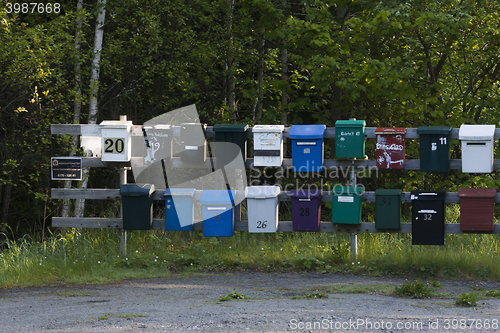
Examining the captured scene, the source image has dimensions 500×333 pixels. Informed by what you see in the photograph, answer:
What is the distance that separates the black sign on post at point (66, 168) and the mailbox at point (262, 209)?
2428mm

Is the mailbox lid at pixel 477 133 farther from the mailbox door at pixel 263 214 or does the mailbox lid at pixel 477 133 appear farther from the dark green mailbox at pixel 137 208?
the dark green mailbox at pixel 137 208

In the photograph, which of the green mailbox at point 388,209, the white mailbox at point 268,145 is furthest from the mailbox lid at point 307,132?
the green mailbox at point 388,209

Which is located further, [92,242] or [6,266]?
[92,242]

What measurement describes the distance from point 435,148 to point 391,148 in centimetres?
56

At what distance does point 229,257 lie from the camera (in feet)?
24.6

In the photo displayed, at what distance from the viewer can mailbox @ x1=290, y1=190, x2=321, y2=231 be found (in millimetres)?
7160

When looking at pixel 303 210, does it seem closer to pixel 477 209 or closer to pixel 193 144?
pixel 193 144

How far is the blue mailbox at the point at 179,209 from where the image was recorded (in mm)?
7266

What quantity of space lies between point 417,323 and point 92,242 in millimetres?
5155

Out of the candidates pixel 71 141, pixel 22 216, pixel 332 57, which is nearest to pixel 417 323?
pixel 332 57

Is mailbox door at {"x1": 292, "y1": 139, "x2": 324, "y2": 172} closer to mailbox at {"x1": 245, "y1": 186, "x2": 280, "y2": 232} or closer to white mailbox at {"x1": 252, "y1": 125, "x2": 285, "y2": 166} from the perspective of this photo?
white mailbox at {"x1": 252, "y1": 125, "x2": 285, "y2": 166}

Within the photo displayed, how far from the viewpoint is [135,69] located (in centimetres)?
1098

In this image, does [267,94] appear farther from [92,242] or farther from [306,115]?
[92,242]

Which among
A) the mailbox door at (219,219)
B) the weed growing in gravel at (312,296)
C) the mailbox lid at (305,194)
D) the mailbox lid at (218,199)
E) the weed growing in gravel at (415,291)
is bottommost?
the weed growing in gravel at (312,296)
